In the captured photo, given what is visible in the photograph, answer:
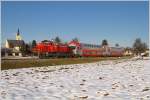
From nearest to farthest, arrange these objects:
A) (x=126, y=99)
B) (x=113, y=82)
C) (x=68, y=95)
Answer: (x=126, y=99) < (x=68, y=95) < (x=113, y=82)

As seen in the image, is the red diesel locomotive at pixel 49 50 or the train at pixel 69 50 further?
the train at pixel 69 50

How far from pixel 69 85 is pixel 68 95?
91.4 inches

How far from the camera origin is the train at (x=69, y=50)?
6725 centimetres

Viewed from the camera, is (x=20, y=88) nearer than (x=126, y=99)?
No

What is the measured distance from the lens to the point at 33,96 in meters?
10.3

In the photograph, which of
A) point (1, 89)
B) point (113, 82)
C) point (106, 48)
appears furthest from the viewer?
point (106, 48)

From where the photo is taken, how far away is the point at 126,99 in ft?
32.1

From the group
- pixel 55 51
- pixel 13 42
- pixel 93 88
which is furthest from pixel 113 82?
pixel 13 42

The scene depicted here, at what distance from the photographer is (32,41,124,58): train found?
221 ft

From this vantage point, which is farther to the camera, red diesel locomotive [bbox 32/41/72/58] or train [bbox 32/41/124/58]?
train [bbox 32/41/124/58]

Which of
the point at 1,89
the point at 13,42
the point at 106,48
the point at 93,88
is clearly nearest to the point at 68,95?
the point at 93,88

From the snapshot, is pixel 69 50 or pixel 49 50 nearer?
pixel 49 50

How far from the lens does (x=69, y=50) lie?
73250 mm

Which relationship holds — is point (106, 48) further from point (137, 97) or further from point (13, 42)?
point (137, 97)
